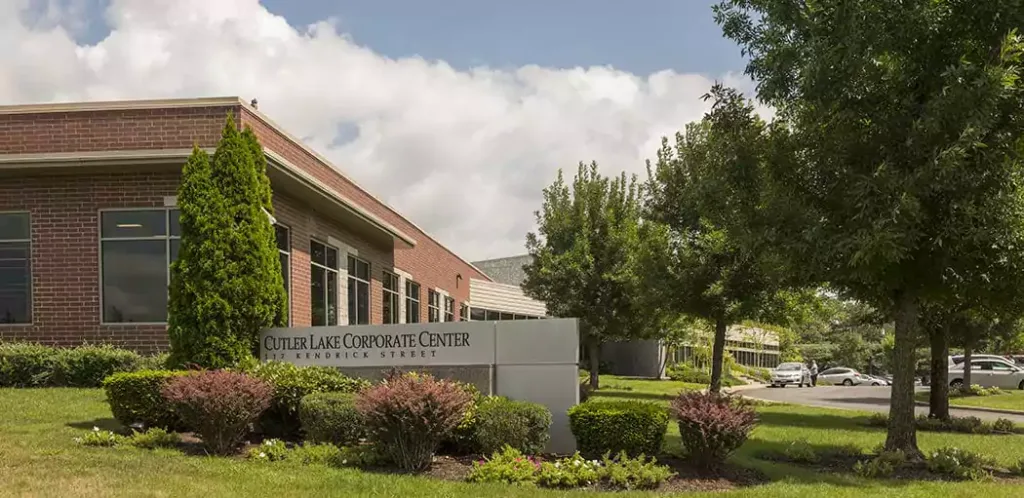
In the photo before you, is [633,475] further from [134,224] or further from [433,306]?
[433,306]

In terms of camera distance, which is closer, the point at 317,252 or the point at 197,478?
the point at 197,478

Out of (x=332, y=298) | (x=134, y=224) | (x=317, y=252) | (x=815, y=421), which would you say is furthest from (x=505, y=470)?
(x=332, y=298)

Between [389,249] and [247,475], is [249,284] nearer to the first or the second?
[247,475]

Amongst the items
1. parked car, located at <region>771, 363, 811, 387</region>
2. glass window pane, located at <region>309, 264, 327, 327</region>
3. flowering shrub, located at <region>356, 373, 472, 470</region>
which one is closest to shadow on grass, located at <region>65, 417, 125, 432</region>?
flowering shrub, located at <region>356, 373, 472, 470</region>

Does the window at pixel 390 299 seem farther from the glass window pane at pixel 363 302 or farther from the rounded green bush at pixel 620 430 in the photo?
the rounded green bush at pixel 620 430

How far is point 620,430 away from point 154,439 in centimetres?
551

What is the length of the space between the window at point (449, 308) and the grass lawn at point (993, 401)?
1882 cm

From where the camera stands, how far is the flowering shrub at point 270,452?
10.0 metres

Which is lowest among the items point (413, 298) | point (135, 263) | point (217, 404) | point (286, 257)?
point (217, 404)

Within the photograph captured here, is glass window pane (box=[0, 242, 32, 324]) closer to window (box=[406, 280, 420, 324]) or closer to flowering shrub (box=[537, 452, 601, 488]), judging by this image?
flowering shrub (box=[537, 452, 601, 488])

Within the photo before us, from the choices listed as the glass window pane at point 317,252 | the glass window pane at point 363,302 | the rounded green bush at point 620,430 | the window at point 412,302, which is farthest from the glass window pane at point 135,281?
the window at point 412,302

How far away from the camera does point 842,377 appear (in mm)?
54406

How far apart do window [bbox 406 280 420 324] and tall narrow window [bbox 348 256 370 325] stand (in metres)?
5.16

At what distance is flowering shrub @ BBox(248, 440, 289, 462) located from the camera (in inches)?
394
